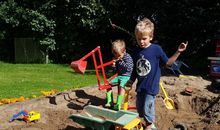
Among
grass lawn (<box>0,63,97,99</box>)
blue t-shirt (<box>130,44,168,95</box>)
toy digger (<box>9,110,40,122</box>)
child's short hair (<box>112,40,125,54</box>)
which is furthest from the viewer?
grass lawn (<box>0,63,97,99</box>)

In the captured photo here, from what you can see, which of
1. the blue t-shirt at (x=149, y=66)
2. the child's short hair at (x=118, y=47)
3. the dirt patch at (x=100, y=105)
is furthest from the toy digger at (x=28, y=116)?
the blue t-shirt at (x=149, y=66)

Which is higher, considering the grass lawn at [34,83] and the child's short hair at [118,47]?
the child's short hair at [118,47]

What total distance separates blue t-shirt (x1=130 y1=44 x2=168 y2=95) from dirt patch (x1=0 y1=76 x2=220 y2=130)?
3.84ft

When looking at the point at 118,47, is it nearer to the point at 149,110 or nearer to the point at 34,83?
the point at 149,110

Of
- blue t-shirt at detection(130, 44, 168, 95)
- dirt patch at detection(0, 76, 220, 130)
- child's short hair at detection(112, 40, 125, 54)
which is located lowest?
dirt patch at detection(0, 76, 220, 130)

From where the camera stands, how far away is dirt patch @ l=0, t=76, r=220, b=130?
503cm

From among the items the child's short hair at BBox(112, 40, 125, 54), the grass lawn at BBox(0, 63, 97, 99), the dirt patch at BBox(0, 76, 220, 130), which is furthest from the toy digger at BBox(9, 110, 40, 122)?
the grass lawn at BBox(0, 63, 97, 99)

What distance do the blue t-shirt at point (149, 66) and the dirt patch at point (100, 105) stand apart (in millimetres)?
1171

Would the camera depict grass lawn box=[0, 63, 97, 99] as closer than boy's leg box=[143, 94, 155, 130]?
No

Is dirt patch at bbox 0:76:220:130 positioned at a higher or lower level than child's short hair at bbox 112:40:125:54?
lower

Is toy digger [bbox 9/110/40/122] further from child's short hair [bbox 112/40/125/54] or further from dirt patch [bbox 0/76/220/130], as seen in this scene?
child's short hair [bbox 112/40/125/54]

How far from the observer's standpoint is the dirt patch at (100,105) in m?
5.03

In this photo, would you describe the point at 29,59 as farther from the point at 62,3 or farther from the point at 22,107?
the point at 22,107

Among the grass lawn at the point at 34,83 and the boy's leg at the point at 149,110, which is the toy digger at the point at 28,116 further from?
the grass lawn at the point at 34,83
